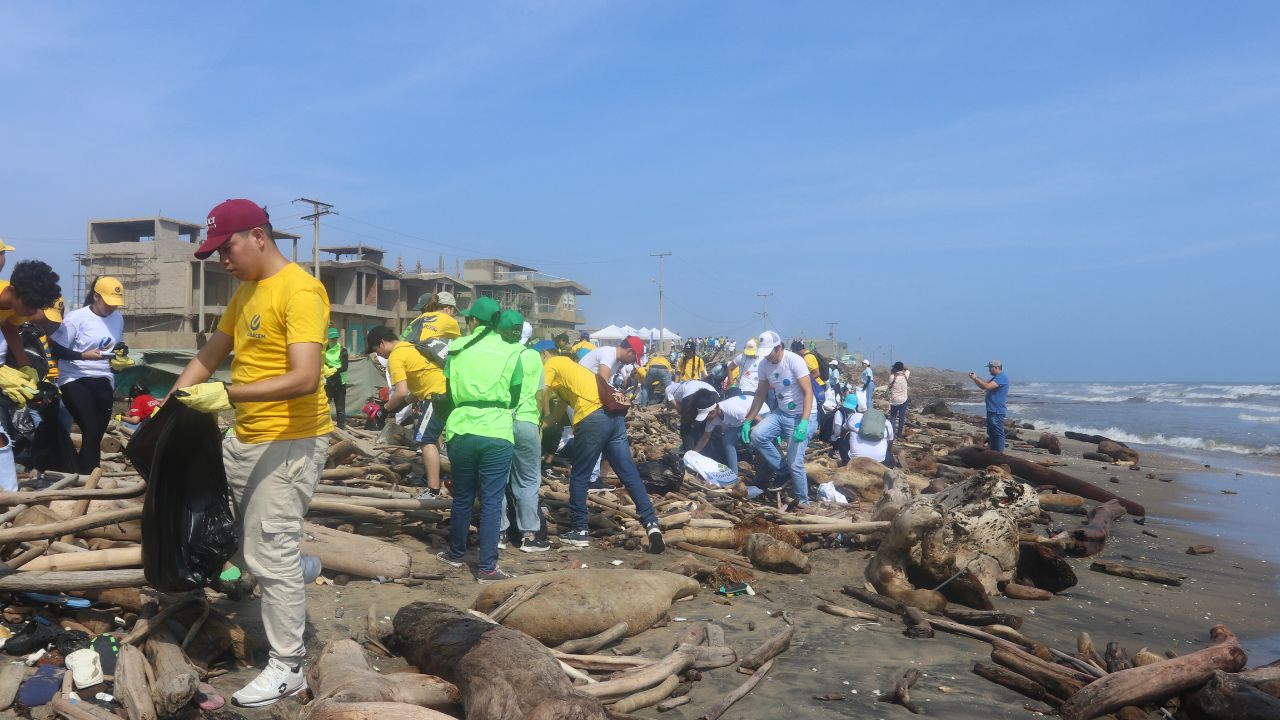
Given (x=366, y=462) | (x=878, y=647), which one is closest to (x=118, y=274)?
(x=366, y=462)

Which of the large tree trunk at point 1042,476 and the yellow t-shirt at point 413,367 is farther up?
the yellow t-shirt at point 413,367

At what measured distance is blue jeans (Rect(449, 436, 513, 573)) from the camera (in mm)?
6191

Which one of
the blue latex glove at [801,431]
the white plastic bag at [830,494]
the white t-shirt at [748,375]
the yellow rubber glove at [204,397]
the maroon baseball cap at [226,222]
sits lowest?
the white plastic bag at [830,494]

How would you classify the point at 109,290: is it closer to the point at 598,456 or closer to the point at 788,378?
the point at 598,456

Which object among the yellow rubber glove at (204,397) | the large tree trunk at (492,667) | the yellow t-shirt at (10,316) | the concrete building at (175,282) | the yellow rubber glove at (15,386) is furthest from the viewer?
the concrete building at (175,282)

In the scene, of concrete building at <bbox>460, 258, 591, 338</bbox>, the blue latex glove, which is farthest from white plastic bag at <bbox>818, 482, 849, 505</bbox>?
concrete building at <bbox>460, 258, 591, 338</bbox>

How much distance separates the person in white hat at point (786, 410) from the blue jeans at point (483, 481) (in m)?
4.23

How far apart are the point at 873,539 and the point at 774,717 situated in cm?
426

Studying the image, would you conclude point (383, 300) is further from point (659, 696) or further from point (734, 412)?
point (659, 696)

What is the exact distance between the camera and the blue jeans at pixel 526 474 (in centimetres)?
726

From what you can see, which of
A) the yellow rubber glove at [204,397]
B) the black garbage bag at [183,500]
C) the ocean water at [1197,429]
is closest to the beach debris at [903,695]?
the black garbage bag at [183,500]

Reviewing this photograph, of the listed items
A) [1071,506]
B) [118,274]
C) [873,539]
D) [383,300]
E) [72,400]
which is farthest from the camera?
[383,300]

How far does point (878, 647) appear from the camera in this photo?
5402mm

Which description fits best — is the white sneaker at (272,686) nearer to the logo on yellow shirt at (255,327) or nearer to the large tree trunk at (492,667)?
the large tree trunk at (492,667)
